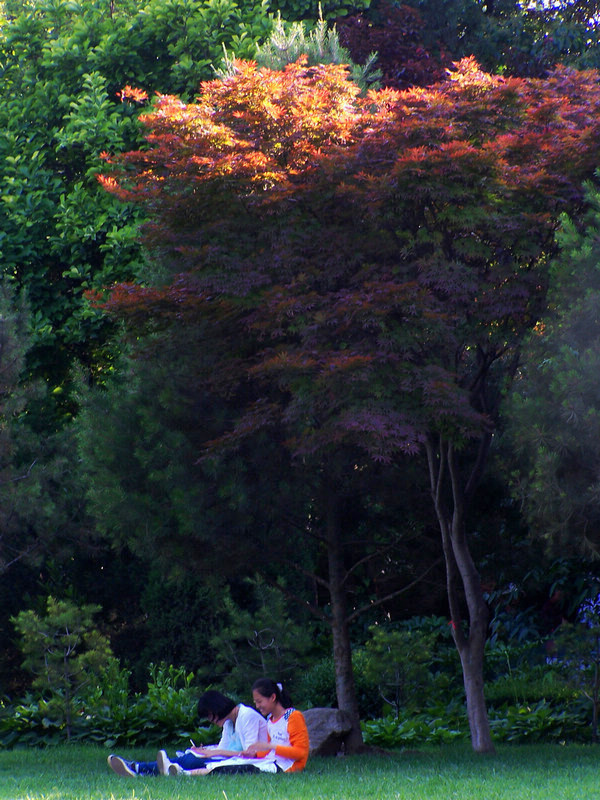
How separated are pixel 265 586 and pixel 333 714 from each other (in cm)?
316

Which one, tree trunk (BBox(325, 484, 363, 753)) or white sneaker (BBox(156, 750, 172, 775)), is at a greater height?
tree trunk (BBox(325, 484, 363, 753))

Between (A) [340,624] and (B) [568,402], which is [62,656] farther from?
(B) [568,402]

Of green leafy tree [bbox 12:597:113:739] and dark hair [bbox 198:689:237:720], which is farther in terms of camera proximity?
green leafy tree [bbox 12:597:113:739]

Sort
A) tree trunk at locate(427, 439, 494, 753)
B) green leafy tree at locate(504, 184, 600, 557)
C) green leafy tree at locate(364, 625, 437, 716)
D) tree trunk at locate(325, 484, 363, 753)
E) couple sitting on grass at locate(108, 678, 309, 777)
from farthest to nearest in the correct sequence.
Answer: green leafy tree at locate(364, 625, 437, 716) < tree trunk at locate(325, 484, 363, 753) < tree trunk at locate(427, 439, 494, 753) < couple sitting on grass at locate(108, 678, 309, 777) < green leafy tree at locate(504, 184, 600, 557)

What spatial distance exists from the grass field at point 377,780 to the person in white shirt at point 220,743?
0.60 ft

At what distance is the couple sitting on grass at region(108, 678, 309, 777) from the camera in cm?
709

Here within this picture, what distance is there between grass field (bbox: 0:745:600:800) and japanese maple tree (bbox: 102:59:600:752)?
2.62 ft

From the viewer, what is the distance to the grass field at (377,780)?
5.82 meters

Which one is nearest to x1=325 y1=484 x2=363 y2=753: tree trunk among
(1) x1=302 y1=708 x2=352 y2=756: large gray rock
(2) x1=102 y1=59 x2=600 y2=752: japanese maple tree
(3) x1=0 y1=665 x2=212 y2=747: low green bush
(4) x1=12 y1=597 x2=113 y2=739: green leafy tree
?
(1) x1=302 y1=708 x2=352 y2=756: large gray rock

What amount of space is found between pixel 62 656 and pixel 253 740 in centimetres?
415

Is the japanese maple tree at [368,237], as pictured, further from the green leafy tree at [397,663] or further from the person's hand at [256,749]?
the person's hand at [256,749]

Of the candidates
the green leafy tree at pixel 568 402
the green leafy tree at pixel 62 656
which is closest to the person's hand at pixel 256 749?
the green leafy tree at pixel 568 402

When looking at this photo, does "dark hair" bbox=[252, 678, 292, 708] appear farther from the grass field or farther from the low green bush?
→ the low green bush

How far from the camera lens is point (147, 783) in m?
6.81
